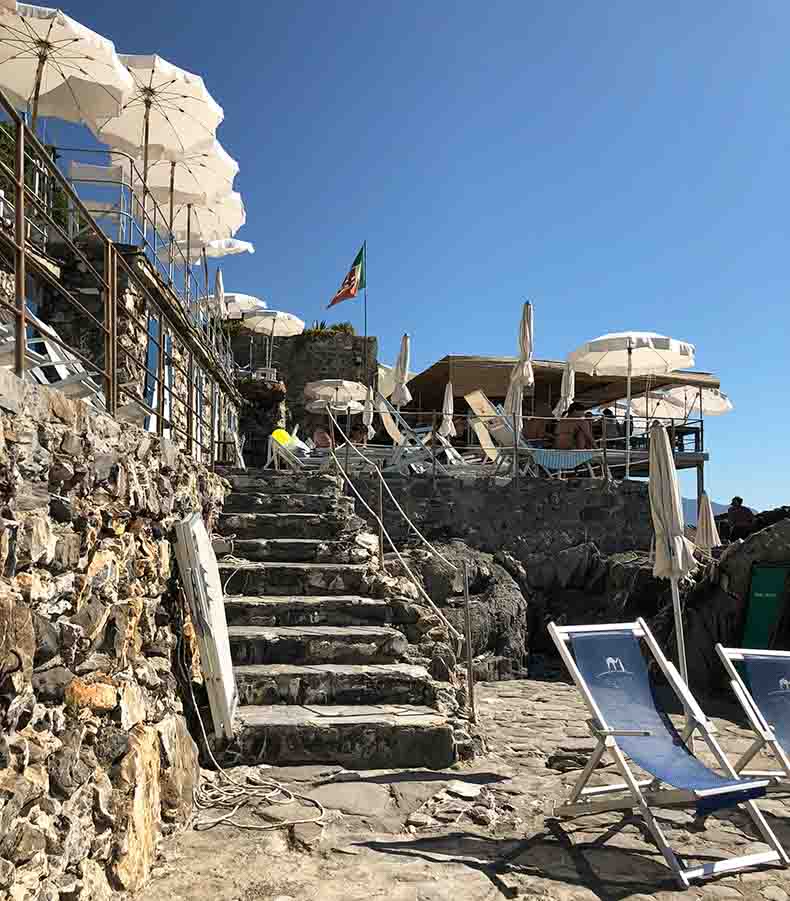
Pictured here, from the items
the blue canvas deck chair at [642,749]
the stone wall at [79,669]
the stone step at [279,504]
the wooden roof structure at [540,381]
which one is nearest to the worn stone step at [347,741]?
the stone wall at [79,669]

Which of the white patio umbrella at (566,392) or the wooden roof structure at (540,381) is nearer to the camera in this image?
the white patio umbrella at (566,392)

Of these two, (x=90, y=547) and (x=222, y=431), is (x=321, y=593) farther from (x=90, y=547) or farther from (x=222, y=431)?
(x=222, y=431)

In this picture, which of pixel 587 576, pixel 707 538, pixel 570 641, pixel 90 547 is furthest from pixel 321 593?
pixel 707 538

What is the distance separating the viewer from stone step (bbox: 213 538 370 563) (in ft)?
21.3

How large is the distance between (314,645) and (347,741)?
87 centimetres

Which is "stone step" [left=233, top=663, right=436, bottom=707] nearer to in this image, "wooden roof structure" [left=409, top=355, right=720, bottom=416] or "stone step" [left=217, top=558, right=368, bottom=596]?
"stone step" [left=217, top=558, right=368, bottom=596]

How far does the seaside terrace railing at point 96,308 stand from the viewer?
3131mm

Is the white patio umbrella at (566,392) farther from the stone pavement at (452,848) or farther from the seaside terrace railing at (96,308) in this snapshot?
the stone pavement at (452,848)

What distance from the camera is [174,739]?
362cm

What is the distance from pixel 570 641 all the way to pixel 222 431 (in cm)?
1189

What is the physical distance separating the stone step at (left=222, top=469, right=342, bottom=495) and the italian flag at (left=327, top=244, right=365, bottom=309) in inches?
453

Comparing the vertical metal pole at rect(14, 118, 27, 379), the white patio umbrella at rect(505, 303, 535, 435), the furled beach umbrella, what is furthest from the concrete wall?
the vertical metal pole at rect(14, 118, 27, 379)

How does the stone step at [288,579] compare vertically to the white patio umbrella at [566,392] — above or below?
below

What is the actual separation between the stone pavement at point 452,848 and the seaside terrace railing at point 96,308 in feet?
7.10
